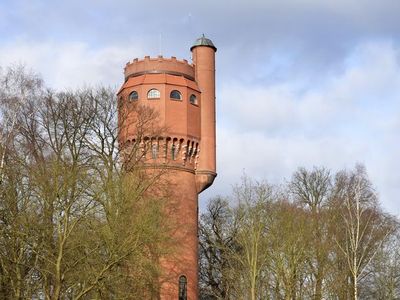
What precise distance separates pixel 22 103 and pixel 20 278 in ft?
29.2

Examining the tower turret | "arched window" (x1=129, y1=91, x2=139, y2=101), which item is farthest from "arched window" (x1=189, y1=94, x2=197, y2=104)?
"arched window" (x1=129, y1=91, x2=139, y2=101)

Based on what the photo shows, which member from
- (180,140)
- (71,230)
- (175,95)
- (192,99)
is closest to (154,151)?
(180,140)

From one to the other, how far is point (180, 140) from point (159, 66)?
4806 mm

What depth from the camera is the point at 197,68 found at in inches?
1818

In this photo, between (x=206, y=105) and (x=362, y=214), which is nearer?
(x=206, y=105)

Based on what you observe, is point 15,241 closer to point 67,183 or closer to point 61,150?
point 67,183

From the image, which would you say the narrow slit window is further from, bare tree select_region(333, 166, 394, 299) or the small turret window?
bare tree select_region(333, 166, 394, 299)

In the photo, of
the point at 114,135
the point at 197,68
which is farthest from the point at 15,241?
the point at 197,68

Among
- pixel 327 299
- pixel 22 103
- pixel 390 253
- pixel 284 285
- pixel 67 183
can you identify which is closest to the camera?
pixel 67 183

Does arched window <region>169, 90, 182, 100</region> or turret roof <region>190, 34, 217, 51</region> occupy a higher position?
turret roof <region>190, 34, 217, 51</region>

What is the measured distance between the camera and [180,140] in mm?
43125

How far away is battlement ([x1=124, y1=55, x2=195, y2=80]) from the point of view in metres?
44.2

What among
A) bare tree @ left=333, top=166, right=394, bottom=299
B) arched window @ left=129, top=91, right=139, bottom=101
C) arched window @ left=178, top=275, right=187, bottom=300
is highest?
arched window @ left=129, top=91, right=139, bottom=101

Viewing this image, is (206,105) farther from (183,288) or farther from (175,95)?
(183,288)
